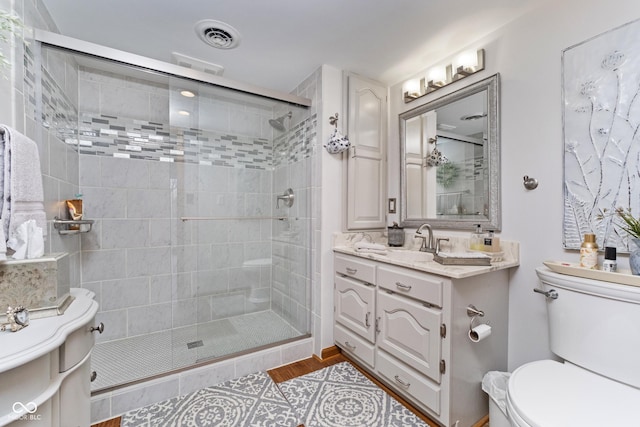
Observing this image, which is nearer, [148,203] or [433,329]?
[433,329]

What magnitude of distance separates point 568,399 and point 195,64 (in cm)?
275

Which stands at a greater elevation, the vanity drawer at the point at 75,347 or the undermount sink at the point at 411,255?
the undermount sink at the point at 411,255

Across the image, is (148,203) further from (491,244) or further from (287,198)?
(491,244)

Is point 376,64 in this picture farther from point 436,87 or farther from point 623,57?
point 623,57

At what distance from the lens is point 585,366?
3.71 feet

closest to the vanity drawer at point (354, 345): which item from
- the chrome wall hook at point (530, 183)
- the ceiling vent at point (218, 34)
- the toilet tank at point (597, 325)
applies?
the toilet tank at point (597, 325)

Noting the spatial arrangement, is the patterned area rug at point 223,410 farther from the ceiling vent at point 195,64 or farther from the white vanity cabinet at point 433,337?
the ceiling vent at point 195,64

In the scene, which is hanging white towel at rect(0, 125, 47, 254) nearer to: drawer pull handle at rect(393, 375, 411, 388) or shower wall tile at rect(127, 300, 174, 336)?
shower wall tile at rect(127, 300, 174, 336)

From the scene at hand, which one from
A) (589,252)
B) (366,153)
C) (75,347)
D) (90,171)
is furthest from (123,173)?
(589,252)

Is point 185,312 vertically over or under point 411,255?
under

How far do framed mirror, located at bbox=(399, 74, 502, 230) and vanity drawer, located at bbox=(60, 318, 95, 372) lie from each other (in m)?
2.00

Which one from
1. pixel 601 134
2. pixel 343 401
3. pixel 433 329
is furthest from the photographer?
pixel 343 401

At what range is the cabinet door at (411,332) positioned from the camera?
1361 millimetres

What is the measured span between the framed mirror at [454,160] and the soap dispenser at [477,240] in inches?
1.9
